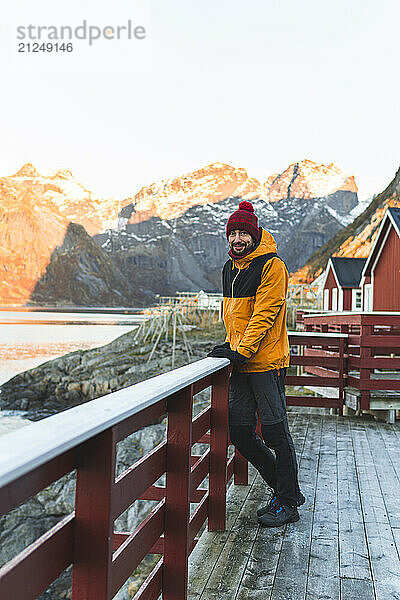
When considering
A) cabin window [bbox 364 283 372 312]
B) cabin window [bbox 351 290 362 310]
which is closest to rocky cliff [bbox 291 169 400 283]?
cabin window [bbox 351 290 362 310]

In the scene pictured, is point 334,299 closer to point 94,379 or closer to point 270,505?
point 94,379

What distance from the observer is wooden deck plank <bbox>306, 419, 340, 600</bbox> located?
100 inches

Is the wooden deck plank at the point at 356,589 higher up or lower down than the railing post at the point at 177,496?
lower down

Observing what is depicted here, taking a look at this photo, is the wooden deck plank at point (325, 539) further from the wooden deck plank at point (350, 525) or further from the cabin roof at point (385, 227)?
the cabin roof at point (385, 227)

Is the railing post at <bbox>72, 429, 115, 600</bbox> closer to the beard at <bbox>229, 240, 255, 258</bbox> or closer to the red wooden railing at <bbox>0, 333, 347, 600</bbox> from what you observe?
the red wooden railing at <bbox>0, 333, 347, 600</bbox>

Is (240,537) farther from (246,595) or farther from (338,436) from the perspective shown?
(338,436)

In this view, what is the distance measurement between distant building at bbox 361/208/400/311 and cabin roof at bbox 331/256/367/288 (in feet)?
22.6

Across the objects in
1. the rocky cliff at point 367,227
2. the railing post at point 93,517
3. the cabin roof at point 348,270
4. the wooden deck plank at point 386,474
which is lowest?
the wooden deck plank at point 386,474

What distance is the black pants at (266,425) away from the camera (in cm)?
319

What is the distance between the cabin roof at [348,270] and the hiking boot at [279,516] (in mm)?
25321

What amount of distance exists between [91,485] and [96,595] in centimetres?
25

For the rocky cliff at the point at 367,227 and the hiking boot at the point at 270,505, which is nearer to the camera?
the hiking boot at the point at 270,505

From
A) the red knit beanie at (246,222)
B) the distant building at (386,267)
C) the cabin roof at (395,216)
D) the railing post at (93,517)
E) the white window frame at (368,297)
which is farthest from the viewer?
the white window frame at (368,297)

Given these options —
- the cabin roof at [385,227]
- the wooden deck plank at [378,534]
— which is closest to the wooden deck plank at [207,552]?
the wooden deck plank at [378,534]
